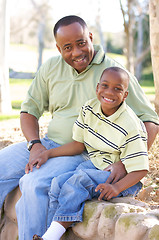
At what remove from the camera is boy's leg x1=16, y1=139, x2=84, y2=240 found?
7.99ft

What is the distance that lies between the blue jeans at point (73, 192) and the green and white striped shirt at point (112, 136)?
0.47ft

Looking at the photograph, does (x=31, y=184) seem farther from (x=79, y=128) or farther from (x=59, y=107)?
(x=59, y=107)

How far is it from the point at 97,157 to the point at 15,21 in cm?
4143

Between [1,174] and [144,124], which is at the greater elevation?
[144,124]

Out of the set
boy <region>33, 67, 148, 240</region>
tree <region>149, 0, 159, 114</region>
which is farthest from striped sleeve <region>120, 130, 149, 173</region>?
tree <region>149, 0, 159, 114</region>

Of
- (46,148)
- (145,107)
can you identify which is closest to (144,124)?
(145,107)

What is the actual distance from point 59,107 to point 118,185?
3.36 ft

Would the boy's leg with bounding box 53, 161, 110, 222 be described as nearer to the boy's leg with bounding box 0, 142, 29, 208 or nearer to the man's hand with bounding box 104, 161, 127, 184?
the man's hand with bounding box 104, 161, 127, 184

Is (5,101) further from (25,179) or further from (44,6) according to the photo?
(44,6)

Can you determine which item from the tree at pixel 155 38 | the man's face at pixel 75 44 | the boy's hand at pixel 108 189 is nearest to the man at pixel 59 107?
the man's face at pixel 75 44

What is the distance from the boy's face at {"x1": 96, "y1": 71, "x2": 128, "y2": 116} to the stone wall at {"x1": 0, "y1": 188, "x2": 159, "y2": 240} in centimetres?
64

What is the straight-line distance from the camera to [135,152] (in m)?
2.40

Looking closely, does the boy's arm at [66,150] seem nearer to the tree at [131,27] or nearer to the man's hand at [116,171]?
the man's hand at [116,171]

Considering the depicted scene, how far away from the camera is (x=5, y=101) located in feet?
28.2
